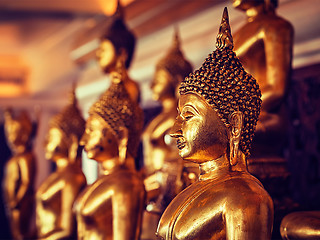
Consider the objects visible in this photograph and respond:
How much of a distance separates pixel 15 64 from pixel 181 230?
4367 mm

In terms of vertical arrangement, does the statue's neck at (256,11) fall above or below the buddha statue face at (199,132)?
above

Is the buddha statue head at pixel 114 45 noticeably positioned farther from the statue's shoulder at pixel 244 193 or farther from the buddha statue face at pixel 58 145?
the statue's shoulder at pixel 244 193

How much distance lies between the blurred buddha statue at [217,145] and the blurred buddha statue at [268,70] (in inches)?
9.2

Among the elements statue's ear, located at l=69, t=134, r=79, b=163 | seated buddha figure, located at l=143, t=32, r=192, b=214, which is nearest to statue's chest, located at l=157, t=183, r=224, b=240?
seated buddha figure, located at l=143, t=32, r=192, b=214

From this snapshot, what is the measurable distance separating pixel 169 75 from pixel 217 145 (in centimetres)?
85

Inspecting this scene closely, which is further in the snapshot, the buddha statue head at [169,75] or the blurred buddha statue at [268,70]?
the buddha statue head at [169,75]

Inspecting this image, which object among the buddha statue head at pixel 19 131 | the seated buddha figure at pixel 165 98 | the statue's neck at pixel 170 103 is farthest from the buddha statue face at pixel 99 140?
the buddha statue head at pixel 19 131

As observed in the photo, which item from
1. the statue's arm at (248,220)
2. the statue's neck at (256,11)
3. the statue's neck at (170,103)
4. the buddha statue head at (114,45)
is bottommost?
the statue's neck at (170,103)

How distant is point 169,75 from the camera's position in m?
1.91

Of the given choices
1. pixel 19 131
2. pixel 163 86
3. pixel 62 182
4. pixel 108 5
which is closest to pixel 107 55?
pixel 163 86

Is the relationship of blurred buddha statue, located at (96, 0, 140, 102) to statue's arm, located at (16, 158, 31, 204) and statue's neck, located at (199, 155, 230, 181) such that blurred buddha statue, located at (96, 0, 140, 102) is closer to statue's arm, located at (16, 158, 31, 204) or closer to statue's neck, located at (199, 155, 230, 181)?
statue's arm, located at (16, 158, 31, 204)

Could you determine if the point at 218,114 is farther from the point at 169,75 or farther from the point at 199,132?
the point at 169,75

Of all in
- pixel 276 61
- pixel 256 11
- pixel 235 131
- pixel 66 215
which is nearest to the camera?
pixel 235 131

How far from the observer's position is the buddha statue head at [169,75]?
1909mm
